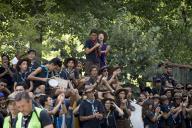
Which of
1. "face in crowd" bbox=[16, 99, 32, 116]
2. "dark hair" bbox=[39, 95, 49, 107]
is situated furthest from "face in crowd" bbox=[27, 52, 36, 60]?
"face in crowd" bbox=[16, 99, 32, 116]

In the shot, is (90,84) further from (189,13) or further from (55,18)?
(189,13)

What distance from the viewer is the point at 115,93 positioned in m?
15.8

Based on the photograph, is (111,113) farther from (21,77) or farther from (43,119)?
(43,119)

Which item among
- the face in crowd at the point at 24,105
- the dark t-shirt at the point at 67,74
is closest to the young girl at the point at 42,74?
Answer: the dark t-shirt at the point at 67,74

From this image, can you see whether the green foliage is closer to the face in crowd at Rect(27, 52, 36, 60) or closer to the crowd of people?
the face in crowd at Rect(27, 52, 36, 60)

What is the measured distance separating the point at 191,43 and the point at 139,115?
525 inches

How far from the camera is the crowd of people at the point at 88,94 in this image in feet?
43.3

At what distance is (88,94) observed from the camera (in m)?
14.2

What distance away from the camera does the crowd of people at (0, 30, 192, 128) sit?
43.3 ft

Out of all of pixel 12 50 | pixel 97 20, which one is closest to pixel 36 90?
pixel 12 50

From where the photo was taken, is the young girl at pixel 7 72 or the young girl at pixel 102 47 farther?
the young girl at pixel 102 47

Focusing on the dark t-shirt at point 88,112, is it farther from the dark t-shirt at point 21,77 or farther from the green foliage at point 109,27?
the green foliage at point 109,27

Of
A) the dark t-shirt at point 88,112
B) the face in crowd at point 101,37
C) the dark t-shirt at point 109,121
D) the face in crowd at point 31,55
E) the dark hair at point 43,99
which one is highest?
the face in crowd at point 101,37

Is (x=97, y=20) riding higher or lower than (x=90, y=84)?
higher
